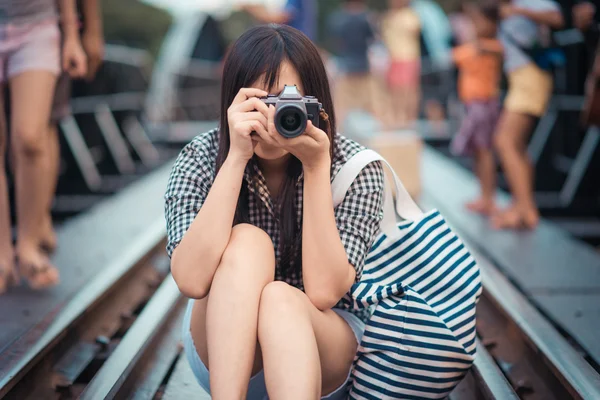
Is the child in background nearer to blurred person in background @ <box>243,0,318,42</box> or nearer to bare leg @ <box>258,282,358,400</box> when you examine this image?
blurred person in background @ <box>243,0,318,42</box>

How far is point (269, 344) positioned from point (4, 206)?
225 centimetres

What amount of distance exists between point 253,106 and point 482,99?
13.8ft

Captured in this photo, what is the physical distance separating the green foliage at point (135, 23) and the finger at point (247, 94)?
34.8 m

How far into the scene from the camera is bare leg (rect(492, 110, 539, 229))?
5.22 m

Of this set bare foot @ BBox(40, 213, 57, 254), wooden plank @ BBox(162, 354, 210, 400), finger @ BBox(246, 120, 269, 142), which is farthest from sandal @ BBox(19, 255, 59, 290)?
finger @ BBox(246, 120, 269, 142)

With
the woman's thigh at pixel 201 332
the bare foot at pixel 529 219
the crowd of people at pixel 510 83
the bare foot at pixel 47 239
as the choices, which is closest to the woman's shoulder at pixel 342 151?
the woman's thigh at pixel 201 332

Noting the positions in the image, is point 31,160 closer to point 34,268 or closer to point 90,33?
point 34,268

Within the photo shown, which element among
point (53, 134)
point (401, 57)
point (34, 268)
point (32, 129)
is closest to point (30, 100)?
point (32, 129)

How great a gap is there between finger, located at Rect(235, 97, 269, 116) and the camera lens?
0.07 meters

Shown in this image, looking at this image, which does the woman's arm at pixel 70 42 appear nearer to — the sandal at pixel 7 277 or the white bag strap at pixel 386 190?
the sandal at pixel 7 277

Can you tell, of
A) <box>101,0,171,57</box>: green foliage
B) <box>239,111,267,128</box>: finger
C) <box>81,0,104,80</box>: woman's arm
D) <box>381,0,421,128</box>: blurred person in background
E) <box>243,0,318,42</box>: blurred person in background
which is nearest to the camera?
<box>239,111,267,128</box>: finger

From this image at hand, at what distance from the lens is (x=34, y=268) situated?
12.1 ft

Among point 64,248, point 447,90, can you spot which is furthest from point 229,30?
point 64,248

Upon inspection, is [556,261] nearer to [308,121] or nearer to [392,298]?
[392,298]
